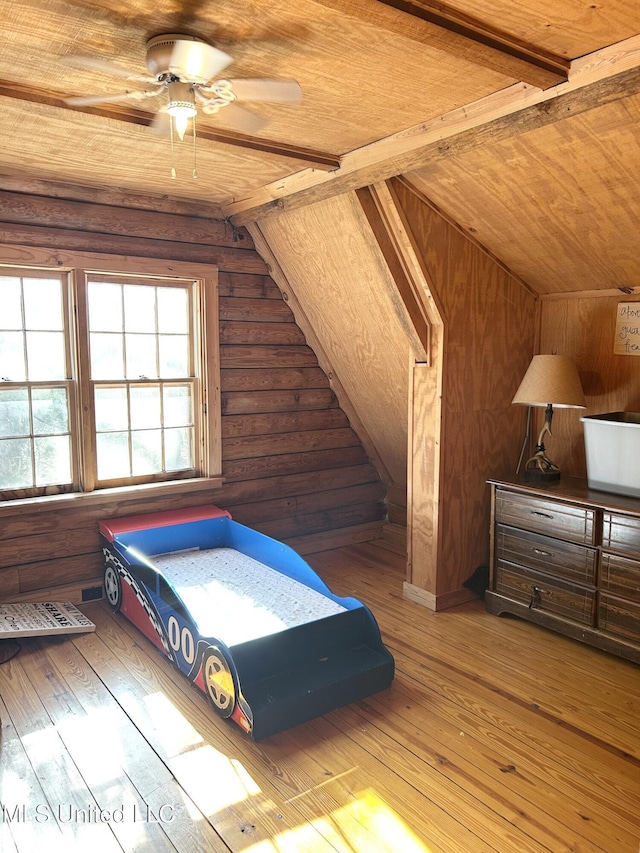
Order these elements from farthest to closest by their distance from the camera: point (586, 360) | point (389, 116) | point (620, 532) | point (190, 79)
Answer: point (586, 360)
point (620, 532)
point (389, 116)
point (190, 79)

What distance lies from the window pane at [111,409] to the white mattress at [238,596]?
2.93 feet

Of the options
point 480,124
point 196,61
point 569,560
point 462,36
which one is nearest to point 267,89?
point 196,61

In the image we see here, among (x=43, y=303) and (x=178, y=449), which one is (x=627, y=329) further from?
(x=43, y=303)

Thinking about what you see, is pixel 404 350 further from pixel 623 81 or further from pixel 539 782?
pixel 539 782

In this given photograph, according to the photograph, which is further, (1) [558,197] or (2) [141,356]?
(2) [141,356]

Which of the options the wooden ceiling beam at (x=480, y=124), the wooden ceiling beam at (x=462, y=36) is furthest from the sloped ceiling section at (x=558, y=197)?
the wooden ceiling beam at (x=462, y=36)

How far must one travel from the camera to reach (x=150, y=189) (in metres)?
3.95

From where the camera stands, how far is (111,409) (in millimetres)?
4078

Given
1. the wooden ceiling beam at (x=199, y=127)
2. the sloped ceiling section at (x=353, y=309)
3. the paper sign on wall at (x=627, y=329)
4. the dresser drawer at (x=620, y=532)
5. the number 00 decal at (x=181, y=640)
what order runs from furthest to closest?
the sloped ceiling section at (x=353, y=309) → the paper sign on wall at (x=627, y=329) → the dresser drawer at (x=620, y=532) → the number 00 decal at (x=181, y=640) → the wooden ceiling beam at (x=199, y=127)

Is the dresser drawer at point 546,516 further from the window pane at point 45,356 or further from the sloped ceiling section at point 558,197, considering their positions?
the window pane at point 45,356

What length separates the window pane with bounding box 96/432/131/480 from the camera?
406 cm

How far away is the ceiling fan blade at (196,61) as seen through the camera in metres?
1.91

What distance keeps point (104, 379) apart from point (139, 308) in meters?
0.51

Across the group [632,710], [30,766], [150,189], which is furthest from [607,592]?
[150,189]
